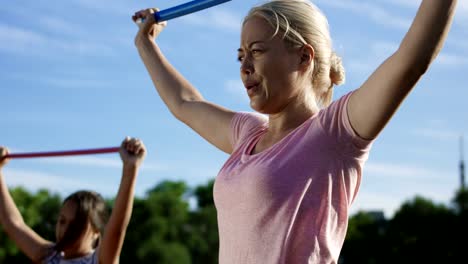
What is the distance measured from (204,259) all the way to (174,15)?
6043 centimetres

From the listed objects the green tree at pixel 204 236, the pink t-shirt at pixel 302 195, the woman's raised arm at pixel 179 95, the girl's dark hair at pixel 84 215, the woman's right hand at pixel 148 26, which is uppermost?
the woman's right hand at pixel 148 26

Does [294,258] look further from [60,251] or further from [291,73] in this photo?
[60,251]

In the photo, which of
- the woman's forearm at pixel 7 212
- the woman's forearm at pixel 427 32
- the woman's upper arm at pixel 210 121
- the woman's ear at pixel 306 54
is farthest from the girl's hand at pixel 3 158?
the woman's forearm at pixel 427 32

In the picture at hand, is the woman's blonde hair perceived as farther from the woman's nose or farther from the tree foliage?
the tree foliage

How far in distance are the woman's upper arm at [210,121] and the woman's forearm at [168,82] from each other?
5cm

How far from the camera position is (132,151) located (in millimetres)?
5020

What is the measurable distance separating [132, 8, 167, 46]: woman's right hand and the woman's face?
40.9 inches

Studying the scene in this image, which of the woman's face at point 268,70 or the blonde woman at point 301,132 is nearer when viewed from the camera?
the blonde woman at point 301,132

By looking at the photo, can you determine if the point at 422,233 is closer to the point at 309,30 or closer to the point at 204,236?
the point at 204,236

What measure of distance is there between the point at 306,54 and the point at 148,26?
1171 mm

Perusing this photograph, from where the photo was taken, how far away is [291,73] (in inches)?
115

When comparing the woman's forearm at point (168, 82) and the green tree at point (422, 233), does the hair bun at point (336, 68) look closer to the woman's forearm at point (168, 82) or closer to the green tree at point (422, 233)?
the woman's forearm at point (168, 82)

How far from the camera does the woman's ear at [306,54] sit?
294 cm

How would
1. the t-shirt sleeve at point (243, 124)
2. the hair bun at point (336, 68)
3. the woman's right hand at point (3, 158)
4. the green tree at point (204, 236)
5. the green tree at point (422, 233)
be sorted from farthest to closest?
the green tree at point (204, 236) → the green tree at point (422, 233) → the woman's right hand at point (3, 158) → the t-shirt sleeve at point (243, 124) → the hair bun at point (336, 68)
